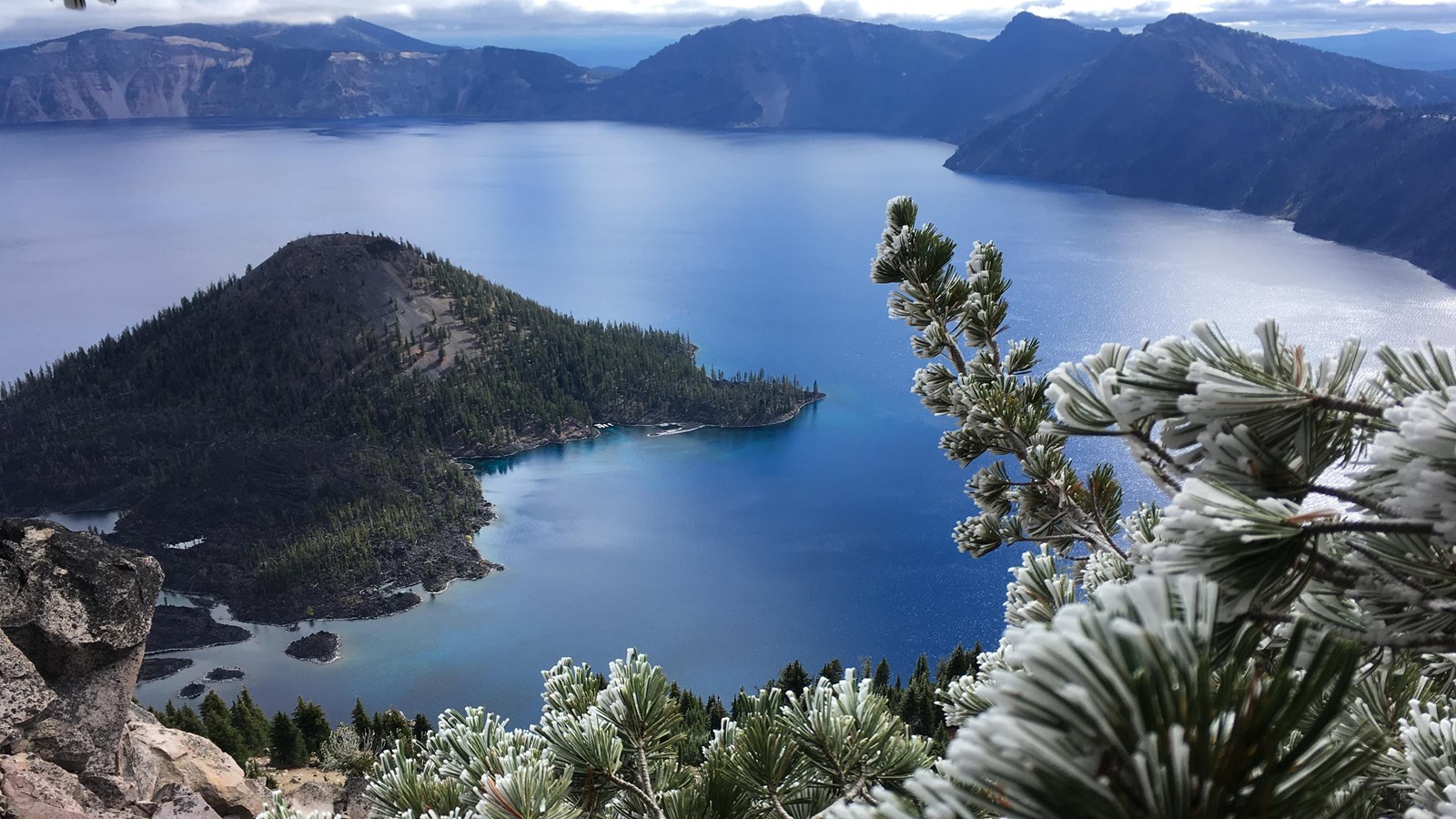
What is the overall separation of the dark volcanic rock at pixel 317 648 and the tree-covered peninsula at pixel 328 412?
232 centimetres

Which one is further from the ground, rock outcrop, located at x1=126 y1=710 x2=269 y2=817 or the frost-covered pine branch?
the frost-covered pine branch

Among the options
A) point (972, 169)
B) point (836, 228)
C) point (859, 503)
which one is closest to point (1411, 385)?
point (859, 503)

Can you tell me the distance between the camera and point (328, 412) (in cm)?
6556

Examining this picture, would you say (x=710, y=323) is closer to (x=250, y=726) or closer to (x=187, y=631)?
(x=187, y=631)

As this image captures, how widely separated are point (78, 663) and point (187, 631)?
35.8 metres

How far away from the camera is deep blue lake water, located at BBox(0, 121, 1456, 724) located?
1547 inches

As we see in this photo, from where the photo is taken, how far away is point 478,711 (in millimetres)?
3246

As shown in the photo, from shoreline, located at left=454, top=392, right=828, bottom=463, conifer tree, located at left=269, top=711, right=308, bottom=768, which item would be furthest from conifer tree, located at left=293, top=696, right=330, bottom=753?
shoreline, located at left=454, top=392, right=828, bottom=463

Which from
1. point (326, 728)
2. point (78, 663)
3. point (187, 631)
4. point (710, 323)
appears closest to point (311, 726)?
point (326, 728)

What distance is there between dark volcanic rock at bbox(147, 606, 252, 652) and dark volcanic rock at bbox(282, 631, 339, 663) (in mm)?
2869

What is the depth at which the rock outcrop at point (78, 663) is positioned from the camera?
903 centimetres

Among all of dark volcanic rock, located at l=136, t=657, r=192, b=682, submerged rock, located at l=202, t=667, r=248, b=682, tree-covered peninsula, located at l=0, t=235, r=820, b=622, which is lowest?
dark volcanic rock, located at l=136, t=657, r=192, b=682

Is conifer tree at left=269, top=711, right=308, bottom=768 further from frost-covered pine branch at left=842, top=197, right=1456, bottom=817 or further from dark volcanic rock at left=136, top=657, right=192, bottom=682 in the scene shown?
frost-covered pine branch at left=842, top=197, right=1456, bottom=817

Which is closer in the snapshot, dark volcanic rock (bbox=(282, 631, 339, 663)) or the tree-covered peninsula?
dark volcanic rock (bbox=(282, 631, 339, 663))
